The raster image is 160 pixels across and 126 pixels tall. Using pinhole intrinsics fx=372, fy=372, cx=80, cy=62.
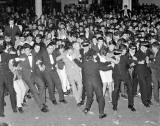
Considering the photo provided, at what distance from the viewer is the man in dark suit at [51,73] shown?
351 inches

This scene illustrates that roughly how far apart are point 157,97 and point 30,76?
10.1 feet

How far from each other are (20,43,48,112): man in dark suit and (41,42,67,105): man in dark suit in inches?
13.9

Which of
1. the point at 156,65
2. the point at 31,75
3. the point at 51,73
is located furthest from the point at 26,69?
the point at 156,65

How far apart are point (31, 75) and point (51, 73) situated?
0.62 meters

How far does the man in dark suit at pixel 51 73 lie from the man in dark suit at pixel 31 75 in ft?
1.16

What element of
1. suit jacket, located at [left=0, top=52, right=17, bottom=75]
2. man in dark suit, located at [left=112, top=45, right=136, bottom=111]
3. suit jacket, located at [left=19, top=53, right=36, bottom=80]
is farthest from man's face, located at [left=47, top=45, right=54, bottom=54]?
man in dark suit, located at [left=112, top=45, right=136, bottom=111]

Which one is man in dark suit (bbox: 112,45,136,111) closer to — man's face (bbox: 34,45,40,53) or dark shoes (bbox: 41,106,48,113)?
dark shoes (bbox: 41,106,48,113)

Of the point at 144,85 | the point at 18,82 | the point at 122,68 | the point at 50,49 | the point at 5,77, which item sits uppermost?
the point at 50,49

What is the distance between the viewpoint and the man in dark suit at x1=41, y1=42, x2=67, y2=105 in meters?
8.92

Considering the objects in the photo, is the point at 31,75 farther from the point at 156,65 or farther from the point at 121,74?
the point at 156,65

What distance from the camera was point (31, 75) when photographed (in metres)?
8.55

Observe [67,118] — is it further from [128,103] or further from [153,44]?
[153,44]

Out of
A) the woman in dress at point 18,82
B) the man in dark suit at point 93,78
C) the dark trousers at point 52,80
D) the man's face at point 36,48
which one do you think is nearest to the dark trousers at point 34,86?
the woman in dress at point 18,82

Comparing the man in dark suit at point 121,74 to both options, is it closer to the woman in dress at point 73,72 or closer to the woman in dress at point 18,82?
the woman in dress at point 73,72
